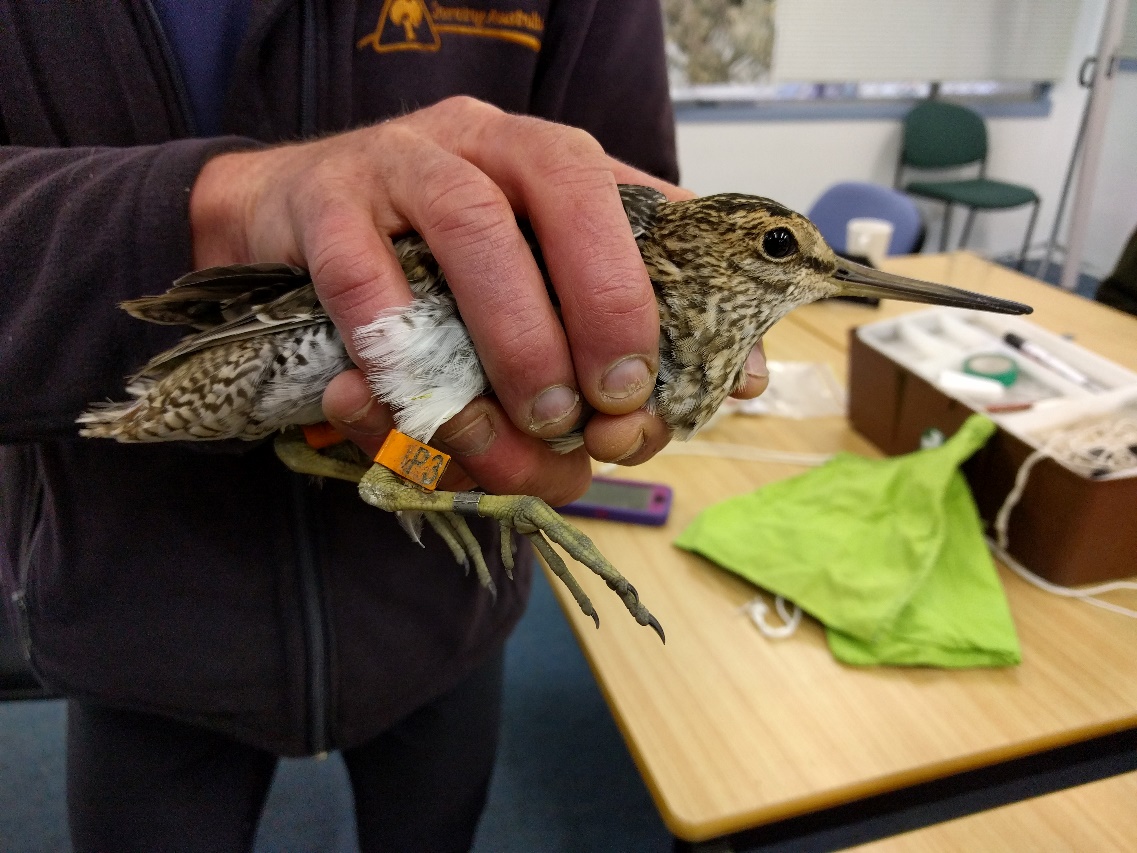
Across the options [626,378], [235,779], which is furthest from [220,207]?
[235,779]

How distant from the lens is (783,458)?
167cm

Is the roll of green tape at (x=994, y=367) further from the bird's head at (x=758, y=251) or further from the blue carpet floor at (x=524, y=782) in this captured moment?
the blue carpet floor at (x=524, y=782)

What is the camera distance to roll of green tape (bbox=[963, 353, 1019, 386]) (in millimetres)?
1565

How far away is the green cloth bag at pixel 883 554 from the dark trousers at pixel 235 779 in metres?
0.53

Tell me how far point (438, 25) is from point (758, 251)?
54cm

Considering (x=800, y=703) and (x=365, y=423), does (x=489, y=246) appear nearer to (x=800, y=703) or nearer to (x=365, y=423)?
(x=365, y=423)

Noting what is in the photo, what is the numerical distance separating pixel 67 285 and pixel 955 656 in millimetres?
1277

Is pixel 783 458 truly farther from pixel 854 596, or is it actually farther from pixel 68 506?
pixel 68 506

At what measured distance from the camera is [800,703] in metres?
1.06

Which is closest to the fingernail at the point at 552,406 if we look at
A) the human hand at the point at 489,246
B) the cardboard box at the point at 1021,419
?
the human hand at the point at 489,246

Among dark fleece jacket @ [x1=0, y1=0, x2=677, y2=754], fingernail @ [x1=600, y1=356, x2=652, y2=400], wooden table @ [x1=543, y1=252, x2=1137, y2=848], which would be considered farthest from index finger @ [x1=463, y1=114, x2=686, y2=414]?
wooden table @ [x1=543, y1=252, x2=1137, y2=848]

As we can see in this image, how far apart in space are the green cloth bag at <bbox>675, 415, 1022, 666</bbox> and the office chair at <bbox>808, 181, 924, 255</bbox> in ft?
6.32

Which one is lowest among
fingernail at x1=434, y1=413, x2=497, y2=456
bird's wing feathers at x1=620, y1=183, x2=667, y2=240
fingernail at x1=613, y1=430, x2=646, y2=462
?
fingernail at x1=613, y1=430, x2=646, y2=462

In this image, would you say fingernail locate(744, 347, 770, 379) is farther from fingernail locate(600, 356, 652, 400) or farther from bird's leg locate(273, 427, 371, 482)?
bird's leg locate(273, 427, 371, 482)
